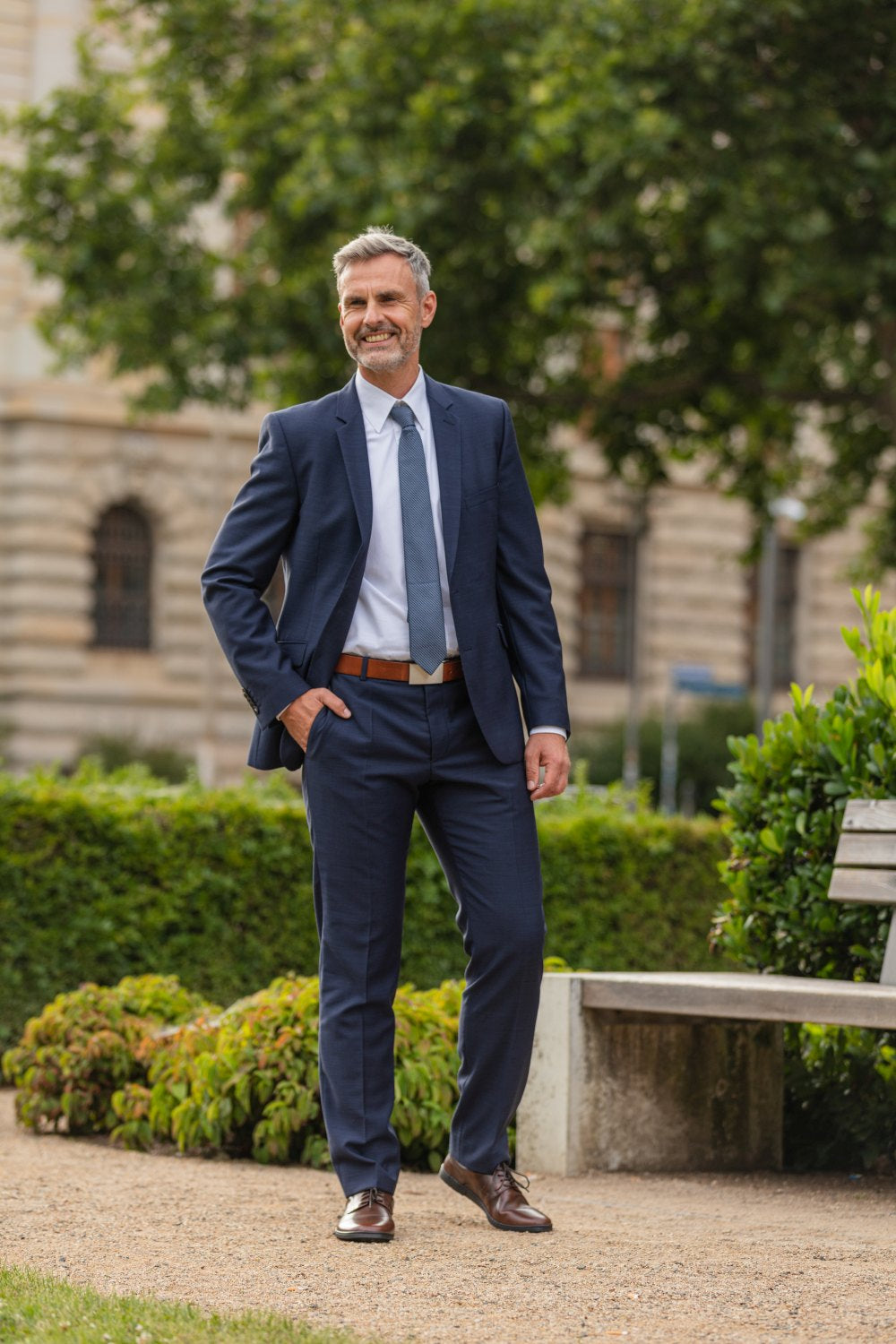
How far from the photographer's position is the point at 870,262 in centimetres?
1526

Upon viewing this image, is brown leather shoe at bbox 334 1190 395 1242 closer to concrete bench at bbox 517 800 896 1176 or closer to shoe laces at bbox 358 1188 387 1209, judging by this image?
shoe laces at bbox 358 1188 387 1209

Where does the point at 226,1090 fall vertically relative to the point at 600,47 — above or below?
below

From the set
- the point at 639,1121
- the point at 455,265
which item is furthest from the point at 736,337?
the point at 639,1121

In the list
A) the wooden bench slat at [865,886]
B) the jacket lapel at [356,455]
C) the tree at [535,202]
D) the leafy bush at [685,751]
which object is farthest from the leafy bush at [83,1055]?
the leafy bush at [685,751]

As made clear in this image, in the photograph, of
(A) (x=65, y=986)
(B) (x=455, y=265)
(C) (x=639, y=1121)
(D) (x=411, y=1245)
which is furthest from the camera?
(B) (x=455, y=265)

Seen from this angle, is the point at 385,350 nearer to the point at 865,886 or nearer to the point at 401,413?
the point at 401,413

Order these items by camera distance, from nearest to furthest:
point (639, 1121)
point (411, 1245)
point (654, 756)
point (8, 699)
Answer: point (411, 1245) < point (639, 1121) < point (8, 699) < point (654, 756)

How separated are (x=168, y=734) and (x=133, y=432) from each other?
4264 millimetres

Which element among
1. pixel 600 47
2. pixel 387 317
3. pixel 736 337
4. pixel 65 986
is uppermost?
pixel 600 47

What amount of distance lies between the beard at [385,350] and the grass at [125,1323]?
2195 millimetres

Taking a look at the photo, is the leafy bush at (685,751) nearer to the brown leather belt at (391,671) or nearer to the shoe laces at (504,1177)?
the shoe laces at (504,1177)

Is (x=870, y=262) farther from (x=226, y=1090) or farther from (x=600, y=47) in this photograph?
(x=226, y=1090)

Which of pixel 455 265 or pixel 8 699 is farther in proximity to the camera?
pixel 8 699

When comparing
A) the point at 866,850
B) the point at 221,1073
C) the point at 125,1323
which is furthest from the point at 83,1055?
the point at 125,1323
